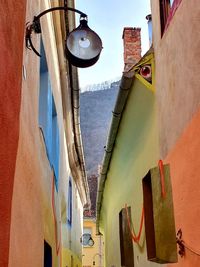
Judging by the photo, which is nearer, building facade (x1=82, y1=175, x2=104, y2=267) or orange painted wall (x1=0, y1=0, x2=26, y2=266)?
orange painted wall (x1=0, y1=0, x2=26, y2=266)

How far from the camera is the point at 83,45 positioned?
5266 mm

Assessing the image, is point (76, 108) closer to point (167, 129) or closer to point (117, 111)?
point (117, 111)

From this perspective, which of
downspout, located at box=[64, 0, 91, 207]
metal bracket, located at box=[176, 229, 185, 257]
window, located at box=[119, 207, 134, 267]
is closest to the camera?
metal bracket, located at box=[176, 229, 185, 257]

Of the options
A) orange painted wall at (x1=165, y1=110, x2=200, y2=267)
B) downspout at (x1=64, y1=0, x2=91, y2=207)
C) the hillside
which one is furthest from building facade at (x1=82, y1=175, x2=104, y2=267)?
orange painted wall at (x1=165, y1=110, x2=200, y2=267)

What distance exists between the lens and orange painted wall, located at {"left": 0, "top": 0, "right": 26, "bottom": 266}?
9.56ft

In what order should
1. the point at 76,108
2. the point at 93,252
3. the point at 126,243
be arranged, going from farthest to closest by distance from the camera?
the point at 93,252 → the point at 76,108 → the point at 126,243

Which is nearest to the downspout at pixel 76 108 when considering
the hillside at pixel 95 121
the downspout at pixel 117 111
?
the downspout at pixel 117 111

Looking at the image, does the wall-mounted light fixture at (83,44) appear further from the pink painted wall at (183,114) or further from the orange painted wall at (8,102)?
the orange painted wall at (8,102)

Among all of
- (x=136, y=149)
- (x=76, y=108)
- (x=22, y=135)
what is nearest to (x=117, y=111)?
(x=136, y=149)

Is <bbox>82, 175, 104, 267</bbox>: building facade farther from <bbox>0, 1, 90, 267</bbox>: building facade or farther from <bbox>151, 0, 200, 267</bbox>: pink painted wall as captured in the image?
<bbox>151, 0, 200, 267</bbox>: pink painted wall

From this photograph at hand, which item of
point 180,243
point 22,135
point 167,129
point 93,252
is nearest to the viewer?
point 22,135

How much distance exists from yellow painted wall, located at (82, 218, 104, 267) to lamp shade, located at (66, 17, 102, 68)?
2476 centimetres

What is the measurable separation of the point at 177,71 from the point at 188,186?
1444 millimetres

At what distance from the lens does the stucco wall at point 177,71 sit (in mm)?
4863
